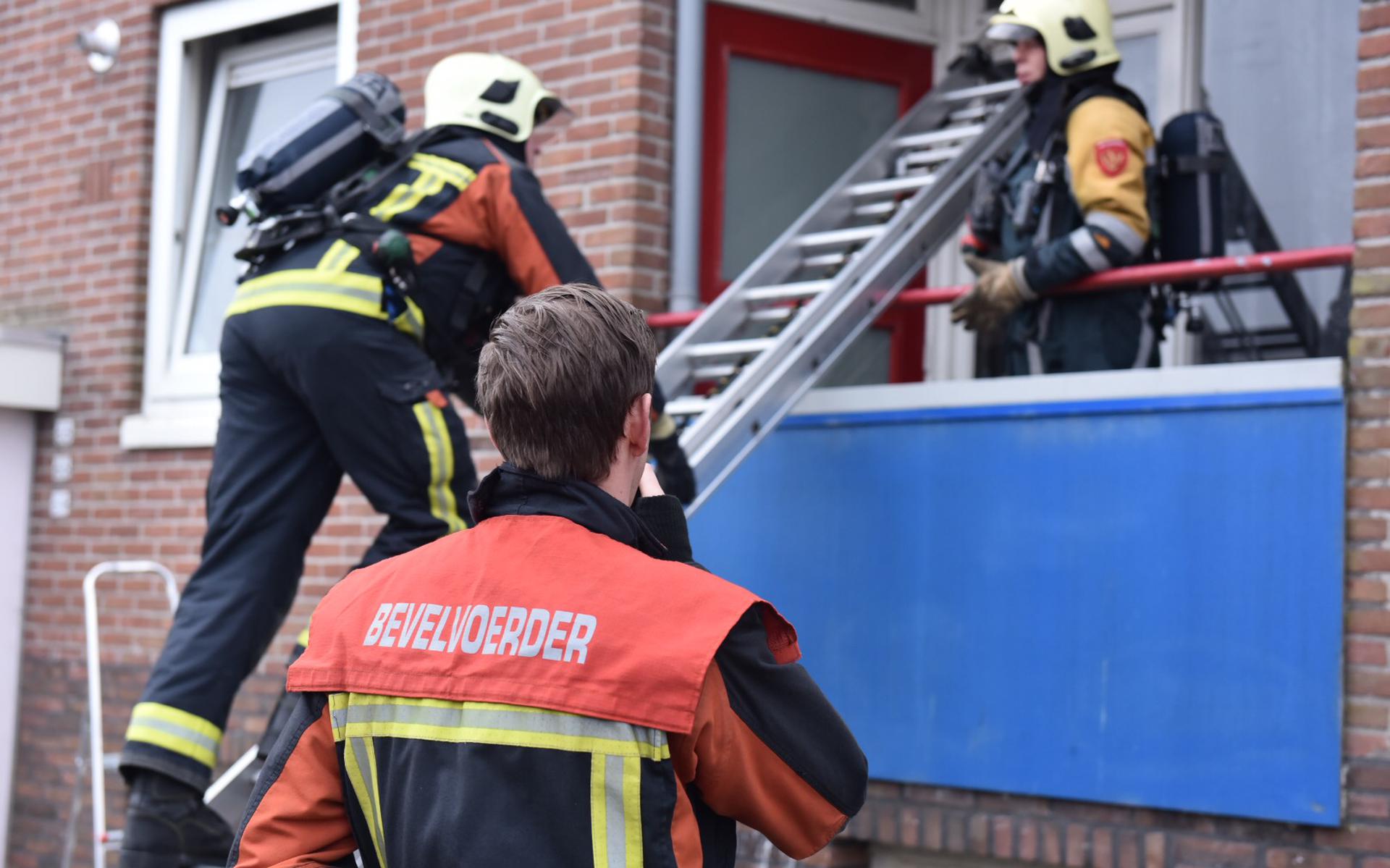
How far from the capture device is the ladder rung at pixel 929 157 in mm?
5281

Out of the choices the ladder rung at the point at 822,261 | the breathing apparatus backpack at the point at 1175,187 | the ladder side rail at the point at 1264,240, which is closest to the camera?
the breathing apparatus backpack at the point at 1175,187

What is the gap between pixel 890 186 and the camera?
5.14 meters

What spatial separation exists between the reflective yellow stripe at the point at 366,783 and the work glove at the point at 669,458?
1.96m

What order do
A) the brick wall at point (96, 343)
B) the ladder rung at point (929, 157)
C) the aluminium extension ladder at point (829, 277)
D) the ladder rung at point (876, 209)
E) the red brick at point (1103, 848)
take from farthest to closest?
1. the brick wall at point (96, 343)
2. the ladder rung at point (929, 157)
3. the ladder rung at point (876, 209)
4. the aluminium extension ladder at point (829, 277)
5. the red brick at point (1103, 848)

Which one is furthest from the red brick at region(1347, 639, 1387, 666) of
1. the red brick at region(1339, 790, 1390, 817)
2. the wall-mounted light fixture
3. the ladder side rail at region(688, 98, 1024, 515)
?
the wall-mounted light fixture

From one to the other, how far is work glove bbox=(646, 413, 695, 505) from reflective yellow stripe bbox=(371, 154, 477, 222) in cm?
78

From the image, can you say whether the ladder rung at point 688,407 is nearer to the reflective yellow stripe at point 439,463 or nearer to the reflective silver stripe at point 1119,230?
the reflective yellow stripe at point 439,463

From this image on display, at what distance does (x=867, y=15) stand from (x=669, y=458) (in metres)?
2.76

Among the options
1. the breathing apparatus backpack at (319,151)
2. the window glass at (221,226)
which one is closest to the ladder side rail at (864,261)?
the breathing apparatus backpack at (319,151)

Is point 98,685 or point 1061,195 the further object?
point 98,685

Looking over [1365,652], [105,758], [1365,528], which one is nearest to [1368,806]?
[1365,652]

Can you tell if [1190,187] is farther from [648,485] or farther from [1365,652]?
[648,485]

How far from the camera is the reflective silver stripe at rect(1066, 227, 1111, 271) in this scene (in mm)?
4301

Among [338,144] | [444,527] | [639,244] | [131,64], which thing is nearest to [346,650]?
[444,527]
